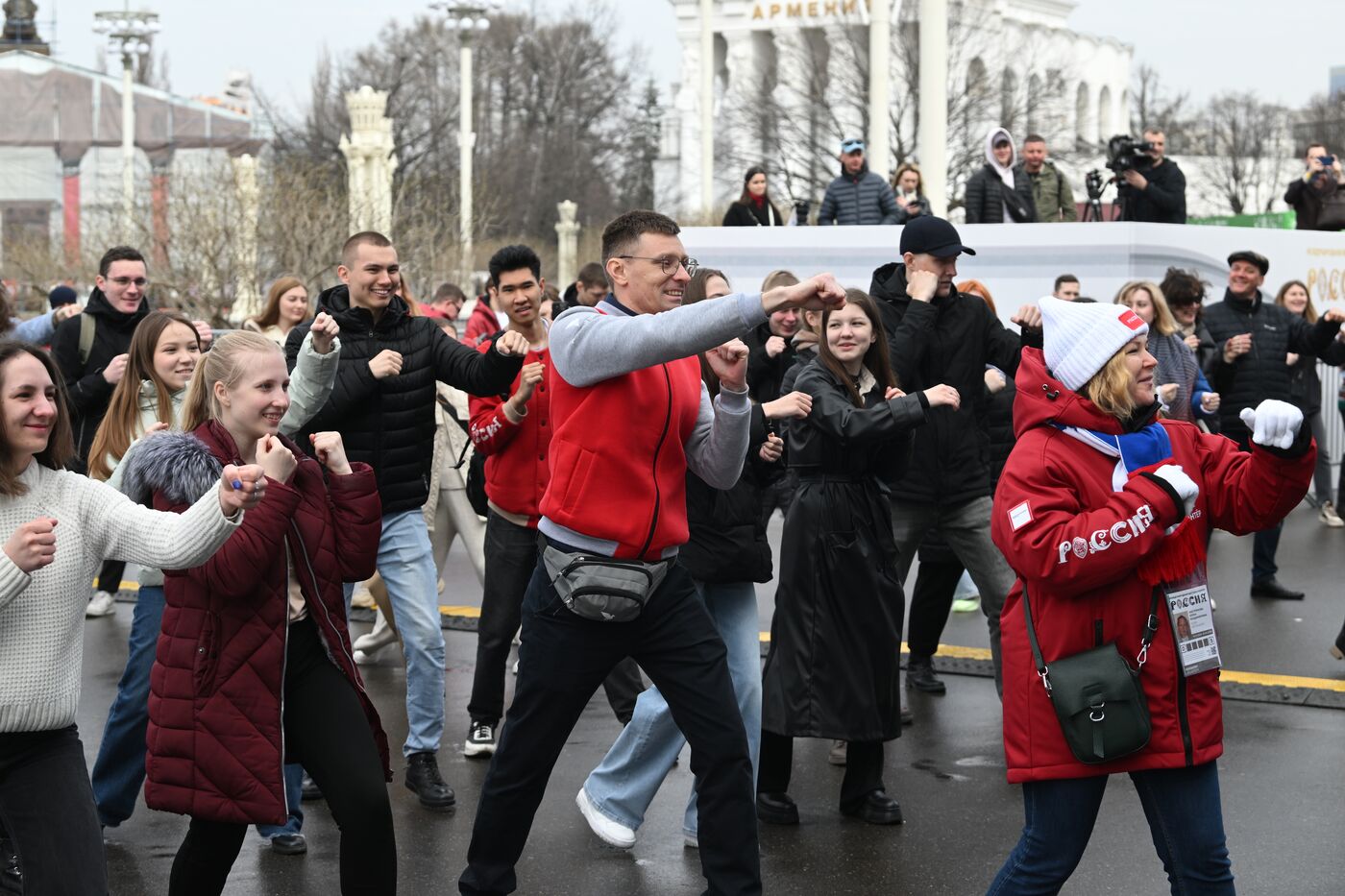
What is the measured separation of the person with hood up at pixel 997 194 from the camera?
52.7 ft

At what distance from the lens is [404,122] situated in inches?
2522

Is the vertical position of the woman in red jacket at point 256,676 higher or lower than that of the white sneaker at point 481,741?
higher

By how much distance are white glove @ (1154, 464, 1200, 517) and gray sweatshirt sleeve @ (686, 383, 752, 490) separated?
48.4 inches

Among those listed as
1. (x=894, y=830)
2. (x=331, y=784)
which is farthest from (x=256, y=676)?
(x=894, y=830)

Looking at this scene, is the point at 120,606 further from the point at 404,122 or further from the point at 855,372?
the point at 404,122

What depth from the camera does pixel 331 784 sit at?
4883mm

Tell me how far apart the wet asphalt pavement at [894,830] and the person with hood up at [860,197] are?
8829mm

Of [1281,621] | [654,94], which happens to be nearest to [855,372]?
[1281,621]

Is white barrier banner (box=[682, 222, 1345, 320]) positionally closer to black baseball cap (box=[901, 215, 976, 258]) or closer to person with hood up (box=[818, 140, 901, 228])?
person with hood up (box=[818, 140, 901, 228])

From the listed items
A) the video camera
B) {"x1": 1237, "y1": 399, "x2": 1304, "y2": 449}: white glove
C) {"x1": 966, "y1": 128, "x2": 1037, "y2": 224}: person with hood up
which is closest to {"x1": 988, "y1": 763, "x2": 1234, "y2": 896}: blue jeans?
{"x1": 1237, "y1": 399, "x2": 1304, "y2": 449}: white glove

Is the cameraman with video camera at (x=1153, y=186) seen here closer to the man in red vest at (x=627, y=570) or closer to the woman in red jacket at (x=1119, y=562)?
the man in red vest at (x=627, y=570)

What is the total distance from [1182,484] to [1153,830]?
892mm

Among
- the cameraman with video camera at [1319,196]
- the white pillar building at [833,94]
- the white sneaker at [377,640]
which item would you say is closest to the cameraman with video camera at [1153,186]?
the cameraman with video camera at [1319,196]

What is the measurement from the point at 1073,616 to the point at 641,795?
216 centimetres
